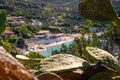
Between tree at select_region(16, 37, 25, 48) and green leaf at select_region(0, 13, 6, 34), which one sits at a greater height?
green leaf at select_region(0, 13, 6, 34)

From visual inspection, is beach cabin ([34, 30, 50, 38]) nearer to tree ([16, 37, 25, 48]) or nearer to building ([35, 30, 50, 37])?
building ([35, 30, 50, 37])

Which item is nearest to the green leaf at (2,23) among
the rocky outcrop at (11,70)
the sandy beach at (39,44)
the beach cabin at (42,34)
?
the rocky outcrop at (11,70)

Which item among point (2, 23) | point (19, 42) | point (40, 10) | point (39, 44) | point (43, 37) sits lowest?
point (39, 44)

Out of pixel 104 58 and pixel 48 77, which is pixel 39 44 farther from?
pixel 48 77

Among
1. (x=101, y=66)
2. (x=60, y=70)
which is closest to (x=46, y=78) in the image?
(x=60, y=70)

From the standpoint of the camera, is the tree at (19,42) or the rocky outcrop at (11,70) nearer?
the rocky outcrop at (11,70)

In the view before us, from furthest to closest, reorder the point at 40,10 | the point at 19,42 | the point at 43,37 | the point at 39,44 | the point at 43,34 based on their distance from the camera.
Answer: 1. the point at 40,10
2. the point at 39,44
3. the point at 43,37
4. the point at 43,34
5. the point at 19,42

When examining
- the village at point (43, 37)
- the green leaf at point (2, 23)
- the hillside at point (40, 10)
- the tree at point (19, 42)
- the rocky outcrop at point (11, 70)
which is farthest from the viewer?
the hillside at point (40, 10)

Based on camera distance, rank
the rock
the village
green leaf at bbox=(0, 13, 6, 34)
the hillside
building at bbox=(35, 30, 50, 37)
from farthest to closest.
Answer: the hillside
building at bbox=(35, 30, 50, 37)
the village
green leaf at bbox=(0, 13, 6, 34)
the rock

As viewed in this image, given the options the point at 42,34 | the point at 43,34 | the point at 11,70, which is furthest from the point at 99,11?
the point at 42,34

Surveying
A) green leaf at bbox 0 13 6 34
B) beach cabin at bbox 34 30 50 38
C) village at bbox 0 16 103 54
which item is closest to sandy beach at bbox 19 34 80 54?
village at bbox 0 16 103 54

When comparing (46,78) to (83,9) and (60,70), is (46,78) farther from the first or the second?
(83,9)

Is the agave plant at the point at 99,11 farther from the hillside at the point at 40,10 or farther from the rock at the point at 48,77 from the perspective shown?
the hillside at the point at 40,10
